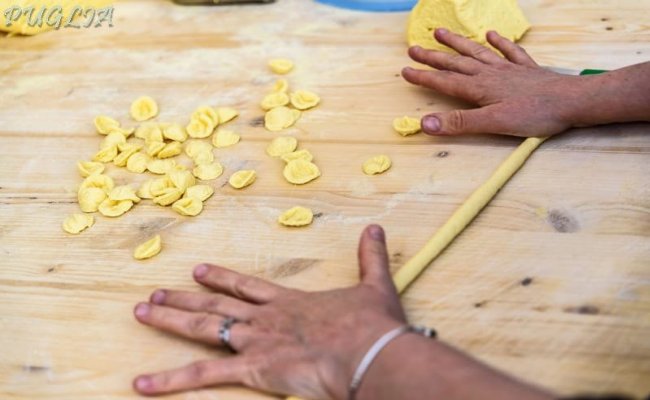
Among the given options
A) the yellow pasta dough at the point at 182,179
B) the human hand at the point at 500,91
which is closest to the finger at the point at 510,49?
the human hand at the point at 500,91

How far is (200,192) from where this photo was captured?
3.51 ft

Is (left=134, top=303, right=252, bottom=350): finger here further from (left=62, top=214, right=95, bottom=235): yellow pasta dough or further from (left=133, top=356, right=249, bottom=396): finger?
(left=62, top=214, right=95, bottom=235): yellow pasta dough

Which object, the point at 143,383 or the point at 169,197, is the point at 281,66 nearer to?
the point at 169,197

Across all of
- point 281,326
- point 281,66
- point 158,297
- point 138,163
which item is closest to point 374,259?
point 281,326

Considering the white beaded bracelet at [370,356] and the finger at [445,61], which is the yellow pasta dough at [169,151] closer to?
the finger at [445,61]

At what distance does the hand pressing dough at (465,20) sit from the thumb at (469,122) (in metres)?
0.26

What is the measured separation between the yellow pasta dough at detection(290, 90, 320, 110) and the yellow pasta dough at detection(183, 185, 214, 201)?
25 cm

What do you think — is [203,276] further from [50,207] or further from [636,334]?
[636,334]

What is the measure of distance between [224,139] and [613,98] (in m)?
0.59

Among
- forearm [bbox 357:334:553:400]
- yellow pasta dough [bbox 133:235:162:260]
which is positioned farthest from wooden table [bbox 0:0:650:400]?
forearm [bbox 357:334:553:400]

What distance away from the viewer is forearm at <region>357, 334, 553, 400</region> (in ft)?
2.12

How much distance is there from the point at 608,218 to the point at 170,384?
58 cm

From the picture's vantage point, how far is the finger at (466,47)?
46.6 inches

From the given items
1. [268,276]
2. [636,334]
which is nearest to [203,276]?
[268,276]
